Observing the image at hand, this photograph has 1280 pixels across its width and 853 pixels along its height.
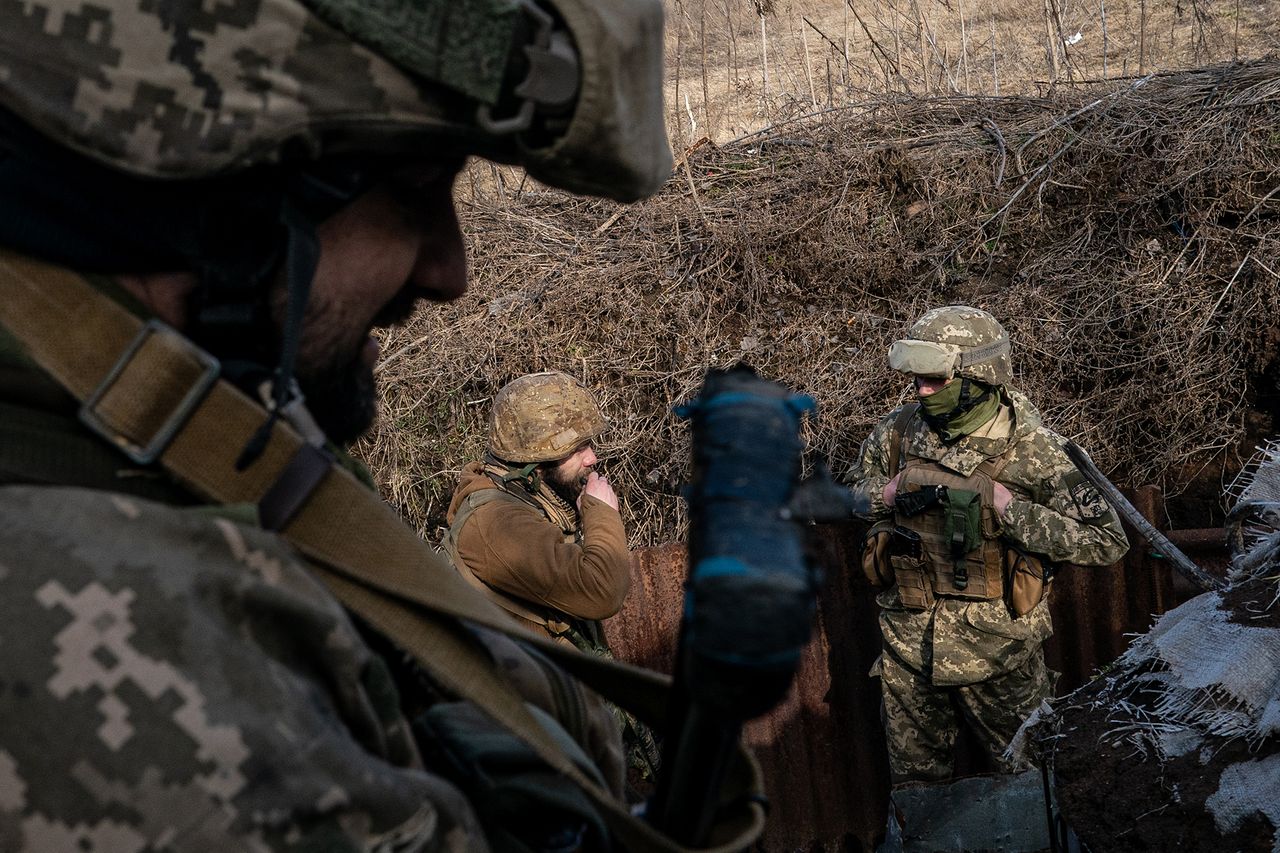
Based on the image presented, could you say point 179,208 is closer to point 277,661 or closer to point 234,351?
point 234,351

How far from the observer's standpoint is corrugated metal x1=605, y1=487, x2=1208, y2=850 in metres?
5.65

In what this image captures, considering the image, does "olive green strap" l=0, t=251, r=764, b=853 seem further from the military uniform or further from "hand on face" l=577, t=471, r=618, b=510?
"hand on face" l=577, t=471, r=618, b=510

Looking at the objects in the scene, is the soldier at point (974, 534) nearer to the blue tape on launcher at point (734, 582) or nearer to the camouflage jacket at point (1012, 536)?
the camouflage jacket at point (1012, 536)

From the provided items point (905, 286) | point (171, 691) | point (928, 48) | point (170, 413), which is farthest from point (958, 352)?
point (928, 48)

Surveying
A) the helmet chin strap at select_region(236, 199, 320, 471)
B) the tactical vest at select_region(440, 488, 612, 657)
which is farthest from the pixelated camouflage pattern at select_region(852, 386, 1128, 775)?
the helmet chin strap at select_region(236, 199, 320, 471)

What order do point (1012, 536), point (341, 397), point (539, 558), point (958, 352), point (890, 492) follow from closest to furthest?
point (341, 397), point (539, 558), point (1012, 536), point (958, 352), point (890, 492)

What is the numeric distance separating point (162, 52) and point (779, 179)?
22.9ft

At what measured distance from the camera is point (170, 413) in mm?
972

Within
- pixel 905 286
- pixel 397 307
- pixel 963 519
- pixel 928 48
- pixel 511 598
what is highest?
pixel 928 48

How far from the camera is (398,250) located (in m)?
1.18

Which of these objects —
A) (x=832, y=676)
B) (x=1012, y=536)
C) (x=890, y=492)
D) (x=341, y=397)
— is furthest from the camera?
(x=832, y=676)

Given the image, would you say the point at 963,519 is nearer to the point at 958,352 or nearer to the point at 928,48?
the point at 958,352

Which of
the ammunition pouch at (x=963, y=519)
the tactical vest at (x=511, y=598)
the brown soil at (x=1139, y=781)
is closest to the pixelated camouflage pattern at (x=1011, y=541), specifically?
the ammunition pouch at (x=963, y=519)

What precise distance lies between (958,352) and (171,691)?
14.8ft
